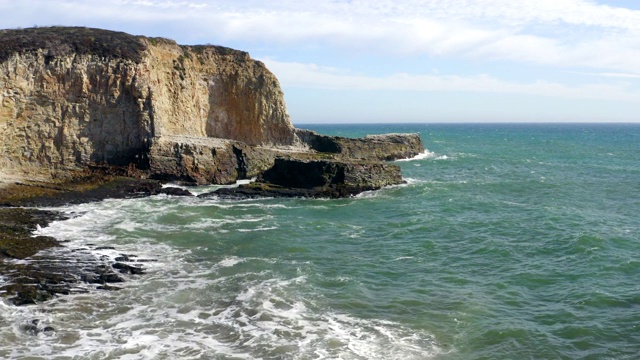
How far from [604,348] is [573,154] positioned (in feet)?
196

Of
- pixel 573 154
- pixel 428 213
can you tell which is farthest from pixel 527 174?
pixel 573 154

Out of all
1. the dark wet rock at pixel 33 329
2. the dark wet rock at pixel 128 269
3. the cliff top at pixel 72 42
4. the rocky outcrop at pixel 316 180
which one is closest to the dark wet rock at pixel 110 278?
the dark wet rock at pixel 128 269

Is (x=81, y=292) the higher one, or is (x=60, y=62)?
(x=60, y=62)

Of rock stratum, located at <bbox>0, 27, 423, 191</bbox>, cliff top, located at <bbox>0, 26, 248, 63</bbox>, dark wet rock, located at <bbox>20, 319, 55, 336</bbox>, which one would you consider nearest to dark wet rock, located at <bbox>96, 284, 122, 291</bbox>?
dark wet rock, located at <bbox>20, 319, 55, 336</bbox>

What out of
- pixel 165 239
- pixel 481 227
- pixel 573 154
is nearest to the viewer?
pixel 165 239

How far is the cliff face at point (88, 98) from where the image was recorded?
103 feet

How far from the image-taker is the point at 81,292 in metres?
16.5

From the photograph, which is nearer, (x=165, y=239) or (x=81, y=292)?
(x=81, y=292)

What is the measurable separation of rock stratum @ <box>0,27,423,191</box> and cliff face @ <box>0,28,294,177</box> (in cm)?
5

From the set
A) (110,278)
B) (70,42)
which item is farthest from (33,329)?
(70,42)

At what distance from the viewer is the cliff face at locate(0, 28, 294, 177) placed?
31250 millimetres

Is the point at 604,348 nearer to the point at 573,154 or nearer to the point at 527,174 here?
the point at 527,174

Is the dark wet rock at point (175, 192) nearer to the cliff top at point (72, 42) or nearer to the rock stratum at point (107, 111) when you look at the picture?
the rock stratum at point (107, 111)

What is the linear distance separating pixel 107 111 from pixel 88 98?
134cm
